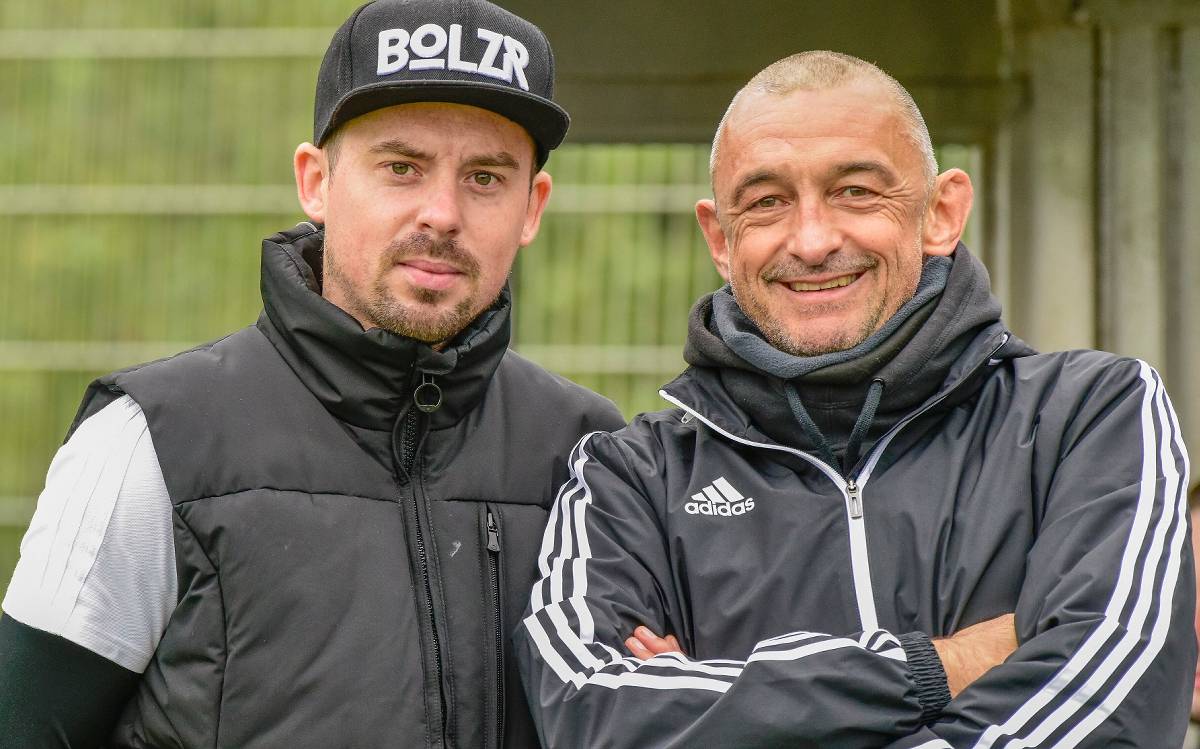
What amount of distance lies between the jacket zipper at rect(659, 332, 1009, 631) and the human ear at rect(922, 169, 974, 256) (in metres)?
0.23

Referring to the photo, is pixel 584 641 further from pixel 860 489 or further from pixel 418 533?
pixel 860 489

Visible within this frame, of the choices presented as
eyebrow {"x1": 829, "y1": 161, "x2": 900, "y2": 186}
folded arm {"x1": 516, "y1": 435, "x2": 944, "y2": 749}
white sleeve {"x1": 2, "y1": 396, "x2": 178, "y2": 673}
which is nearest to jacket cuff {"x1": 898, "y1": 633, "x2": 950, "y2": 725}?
folded arm {"x1": 516, "y1": 435, "x2": 944, "y2": 749}

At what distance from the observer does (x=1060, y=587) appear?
7.18ft

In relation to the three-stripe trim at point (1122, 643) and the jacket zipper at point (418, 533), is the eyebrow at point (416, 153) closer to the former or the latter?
the jacket zipper at point (418, 533)

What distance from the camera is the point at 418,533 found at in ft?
8.03

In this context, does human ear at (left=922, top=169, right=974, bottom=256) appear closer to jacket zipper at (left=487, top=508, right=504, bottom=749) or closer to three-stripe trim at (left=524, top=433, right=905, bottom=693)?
three-stripe trim at (left=524, top=433, right=905, bottom=693)

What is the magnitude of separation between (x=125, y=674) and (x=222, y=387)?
46cm

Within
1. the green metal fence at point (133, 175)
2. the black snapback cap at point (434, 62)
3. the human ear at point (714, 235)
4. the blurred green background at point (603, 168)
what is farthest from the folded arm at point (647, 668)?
the green metal fence at point (133, 175)

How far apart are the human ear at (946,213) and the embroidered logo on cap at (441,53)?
2.38 feet

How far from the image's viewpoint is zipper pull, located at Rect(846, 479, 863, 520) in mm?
2416

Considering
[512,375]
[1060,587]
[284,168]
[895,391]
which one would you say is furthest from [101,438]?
[284,168]

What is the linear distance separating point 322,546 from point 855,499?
82cm

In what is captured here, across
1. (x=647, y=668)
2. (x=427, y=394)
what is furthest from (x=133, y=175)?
(x=647, y=668)

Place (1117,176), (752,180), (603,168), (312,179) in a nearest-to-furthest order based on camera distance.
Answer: (752,180), (312,179), (1117,176), (603,168)
